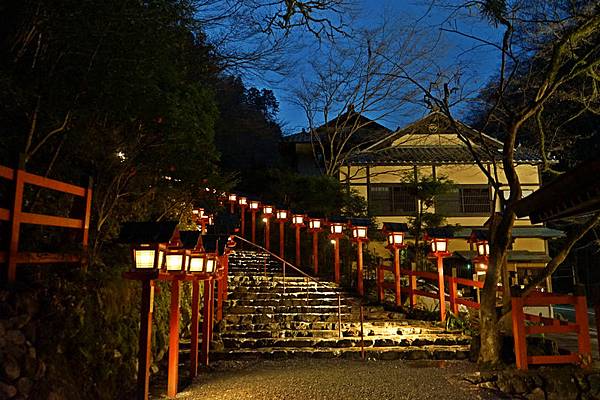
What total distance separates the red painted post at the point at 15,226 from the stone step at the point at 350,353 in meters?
5.36

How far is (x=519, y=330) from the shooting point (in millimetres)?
8398

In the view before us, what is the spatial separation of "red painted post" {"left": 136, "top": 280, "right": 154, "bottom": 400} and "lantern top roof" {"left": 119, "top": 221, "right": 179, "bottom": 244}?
1.89 feet

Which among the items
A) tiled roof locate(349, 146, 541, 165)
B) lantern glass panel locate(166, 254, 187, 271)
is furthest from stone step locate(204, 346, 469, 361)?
tiled roof locate(349, 146, 541, 165)

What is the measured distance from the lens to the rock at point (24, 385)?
4082mm

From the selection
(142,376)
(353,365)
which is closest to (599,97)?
(353,365)

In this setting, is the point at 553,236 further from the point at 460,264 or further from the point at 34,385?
the point at 34,385

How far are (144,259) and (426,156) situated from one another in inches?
724

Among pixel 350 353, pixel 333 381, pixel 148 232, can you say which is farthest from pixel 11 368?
pixel 350 353

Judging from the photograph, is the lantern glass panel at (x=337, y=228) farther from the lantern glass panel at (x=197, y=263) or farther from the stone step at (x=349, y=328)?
the lantern glass panel at (x=197, y=263)

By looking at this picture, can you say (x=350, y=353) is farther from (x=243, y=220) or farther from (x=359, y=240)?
(x=243, y=220)

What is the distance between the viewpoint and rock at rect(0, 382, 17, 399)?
Result: 386 cm

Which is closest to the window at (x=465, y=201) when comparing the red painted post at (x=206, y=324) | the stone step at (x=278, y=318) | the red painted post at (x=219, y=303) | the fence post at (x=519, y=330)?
the stone step at (x=278, y=318)

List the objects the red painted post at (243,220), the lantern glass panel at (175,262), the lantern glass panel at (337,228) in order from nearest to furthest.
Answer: the lantern glass panel at (175,262)
the lantern glass panel at (337,228)
the red painted post at (243,220)

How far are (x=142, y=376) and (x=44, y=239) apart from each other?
8.51 ft
